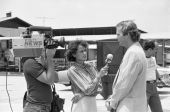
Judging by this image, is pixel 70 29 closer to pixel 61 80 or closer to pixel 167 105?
pixel 167 105

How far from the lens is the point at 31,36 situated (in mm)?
3996

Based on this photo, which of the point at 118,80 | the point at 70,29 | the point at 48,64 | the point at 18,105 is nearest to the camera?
the point at 118,80

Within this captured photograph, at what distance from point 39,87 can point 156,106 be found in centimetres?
275

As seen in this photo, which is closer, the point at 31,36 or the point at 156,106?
the point at 31,36

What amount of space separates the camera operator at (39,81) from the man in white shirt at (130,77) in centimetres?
72

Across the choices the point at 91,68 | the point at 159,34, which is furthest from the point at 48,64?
the point at 159,34

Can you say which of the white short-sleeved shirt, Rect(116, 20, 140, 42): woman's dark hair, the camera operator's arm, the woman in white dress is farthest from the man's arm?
the white short-sleeved shirt

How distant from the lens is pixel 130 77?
337 cm

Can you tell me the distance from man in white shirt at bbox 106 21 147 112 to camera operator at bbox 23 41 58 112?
2.36 feet

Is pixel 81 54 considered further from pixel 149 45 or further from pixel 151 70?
pixel 151 70

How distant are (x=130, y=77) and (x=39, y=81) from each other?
1.00 metres

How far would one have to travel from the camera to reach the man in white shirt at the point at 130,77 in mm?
3385

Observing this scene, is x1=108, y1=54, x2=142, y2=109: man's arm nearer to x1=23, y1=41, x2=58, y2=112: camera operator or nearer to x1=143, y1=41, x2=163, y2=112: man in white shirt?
x1=23, y1=41, x2=58, y2=112: camera operator

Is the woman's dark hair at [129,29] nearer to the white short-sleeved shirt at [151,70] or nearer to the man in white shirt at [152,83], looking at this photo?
the man in white shirt at [152,83]
